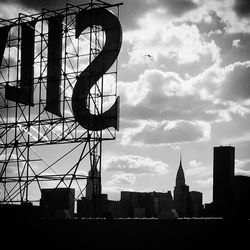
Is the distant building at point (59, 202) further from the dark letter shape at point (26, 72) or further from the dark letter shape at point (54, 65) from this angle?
the dark letter shape at point (26, 72)

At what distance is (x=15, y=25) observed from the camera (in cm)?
4144

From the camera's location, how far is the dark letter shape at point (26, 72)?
1604 inches

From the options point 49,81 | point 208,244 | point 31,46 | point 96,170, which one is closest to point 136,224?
point 208,244

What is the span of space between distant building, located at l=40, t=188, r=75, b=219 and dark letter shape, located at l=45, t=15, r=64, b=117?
16.6ft

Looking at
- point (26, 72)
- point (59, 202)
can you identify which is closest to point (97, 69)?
point (26, 72)

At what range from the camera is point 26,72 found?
135 feet

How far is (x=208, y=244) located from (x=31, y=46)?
62.2 ft

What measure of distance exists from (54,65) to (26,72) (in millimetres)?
2537

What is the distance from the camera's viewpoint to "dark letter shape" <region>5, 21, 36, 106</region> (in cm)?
4075

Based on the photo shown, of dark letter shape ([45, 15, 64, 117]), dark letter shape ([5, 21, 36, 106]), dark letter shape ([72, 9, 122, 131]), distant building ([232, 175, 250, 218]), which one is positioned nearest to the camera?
dark letter shape ([72, 9, 122, 131])

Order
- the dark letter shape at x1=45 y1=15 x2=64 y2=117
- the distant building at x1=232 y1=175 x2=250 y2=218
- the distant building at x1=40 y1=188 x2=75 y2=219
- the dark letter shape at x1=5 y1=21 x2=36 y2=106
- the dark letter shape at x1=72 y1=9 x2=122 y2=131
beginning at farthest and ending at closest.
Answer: the distant building at x1=232 y1=175 x2=250 y2=218 → the dark letter shape at x1=5 y1=21 x2=36 y2=106 → the dark letter shape at x1=45 y1=15 x2=64 y2=117 → the dark letter shape at x1=72 y1=9 x2=122 y2=131 → the distant building at x1=40 y1=188 x2=75 y2=219

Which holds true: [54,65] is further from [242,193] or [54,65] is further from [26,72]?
[242,193]

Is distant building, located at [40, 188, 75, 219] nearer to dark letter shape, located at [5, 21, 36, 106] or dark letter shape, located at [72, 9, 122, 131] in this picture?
dark letter shape, located at [72, 9, 122, 131]

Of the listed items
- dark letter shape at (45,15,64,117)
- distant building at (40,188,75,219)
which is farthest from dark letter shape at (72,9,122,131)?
distant building at (40,188,75,219)
